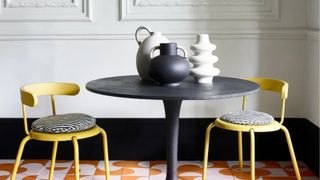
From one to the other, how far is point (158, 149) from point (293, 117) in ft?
3.40

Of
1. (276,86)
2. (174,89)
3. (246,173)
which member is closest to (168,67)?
(174,89)

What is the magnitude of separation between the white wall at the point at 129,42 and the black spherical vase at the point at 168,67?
1.05 metres

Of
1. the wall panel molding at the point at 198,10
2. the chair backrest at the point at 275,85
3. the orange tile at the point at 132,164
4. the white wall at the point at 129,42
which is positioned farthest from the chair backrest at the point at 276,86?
the orange tile at the point at 132,164

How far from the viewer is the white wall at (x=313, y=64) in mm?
3346

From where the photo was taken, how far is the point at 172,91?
7.86ft

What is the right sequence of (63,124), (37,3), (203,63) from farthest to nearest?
(37,3) → (63,124) → (203,63)

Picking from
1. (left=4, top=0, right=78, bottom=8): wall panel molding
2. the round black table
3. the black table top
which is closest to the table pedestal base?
the round black table

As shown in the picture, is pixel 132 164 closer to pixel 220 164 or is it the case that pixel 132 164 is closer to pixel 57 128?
pixel 220 164

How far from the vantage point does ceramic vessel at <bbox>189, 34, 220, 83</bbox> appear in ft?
8.75

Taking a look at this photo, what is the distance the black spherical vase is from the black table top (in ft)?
0.14

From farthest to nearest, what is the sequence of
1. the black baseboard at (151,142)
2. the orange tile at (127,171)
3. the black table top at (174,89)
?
the black baseboard at (151,142) → the orange tile at (127,171) → the black table top at (174,89)

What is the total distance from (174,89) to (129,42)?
1.26 m

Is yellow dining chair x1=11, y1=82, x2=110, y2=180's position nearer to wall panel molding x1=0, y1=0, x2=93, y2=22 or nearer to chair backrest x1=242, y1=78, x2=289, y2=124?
wall panel molding x1=0, y1=0, x2=93, y2=22

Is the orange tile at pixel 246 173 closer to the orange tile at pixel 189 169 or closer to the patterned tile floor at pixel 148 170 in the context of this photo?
the patterned tile floor at pixel 148 170
